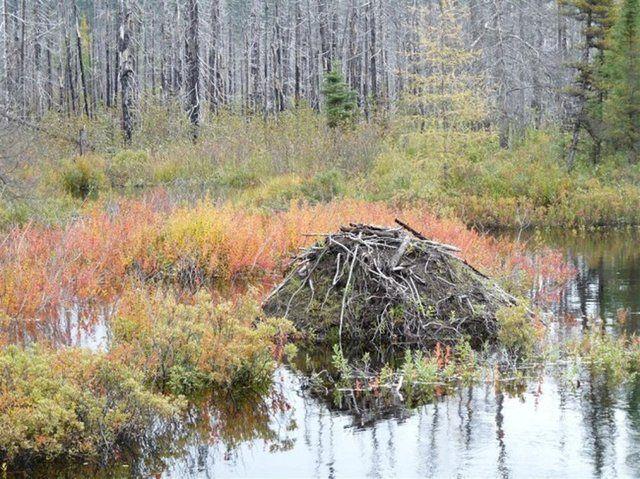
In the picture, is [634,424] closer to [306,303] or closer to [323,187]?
[306,303]

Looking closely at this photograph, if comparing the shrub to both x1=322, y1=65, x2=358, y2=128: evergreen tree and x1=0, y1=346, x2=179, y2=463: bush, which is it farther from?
x1=322, y1=65, x2=358, y2=128: evergreen tree

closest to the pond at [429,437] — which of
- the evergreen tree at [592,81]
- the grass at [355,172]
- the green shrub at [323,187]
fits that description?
the grass at [355,172]

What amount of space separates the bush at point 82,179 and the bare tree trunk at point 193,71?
639 centimetres

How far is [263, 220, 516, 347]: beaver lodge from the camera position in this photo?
9.30m

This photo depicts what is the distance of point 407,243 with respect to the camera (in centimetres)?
970

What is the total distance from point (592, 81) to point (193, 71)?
1336 cm

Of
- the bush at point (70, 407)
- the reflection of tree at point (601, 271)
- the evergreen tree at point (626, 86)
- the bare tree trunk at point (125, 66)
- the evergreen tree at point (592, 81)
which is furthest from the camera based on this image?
the bare tree trunk at point (125, 66)

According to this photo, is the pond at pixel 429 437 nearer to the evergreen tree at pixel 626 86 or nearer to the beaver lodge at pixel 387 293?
the beaver lodge at pixel 387 293

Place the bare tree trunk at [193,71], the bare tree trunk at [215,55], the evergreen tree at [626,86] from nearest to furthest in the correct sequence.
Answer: the evergreen tree at [626,86] → the bare tree trunk at [193,71] → the bare tree trunk at [215,55]

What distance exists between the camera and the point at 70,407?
20.2 ft

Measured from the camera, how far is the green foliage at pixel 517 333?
878cm

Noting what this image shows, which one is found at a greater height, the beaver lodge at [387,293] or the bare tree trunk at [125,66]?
the bare tree trunk at [125,66]

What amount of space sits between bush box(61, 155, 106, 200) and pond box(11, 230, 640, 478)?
1492cm

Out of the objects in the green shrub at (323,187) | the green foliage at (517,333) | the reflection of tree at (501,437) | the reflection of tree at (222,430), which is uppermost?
the green shrub at (323,187)
